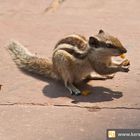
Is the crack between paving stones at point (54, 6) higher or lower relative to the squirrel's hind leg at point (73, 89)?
higher

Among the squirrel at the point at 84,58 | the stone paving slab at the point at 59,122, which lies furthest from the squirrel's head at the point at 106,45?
the stone paving slab at the point at 59,122

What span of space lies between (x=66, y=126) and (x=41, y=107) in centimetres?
39

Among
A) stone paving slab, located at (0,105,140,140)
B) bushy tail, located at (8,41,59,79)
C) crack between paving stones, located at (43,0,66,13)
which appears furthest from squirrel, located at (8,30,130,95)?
crack between paving stones, located at (43,0,66,13)

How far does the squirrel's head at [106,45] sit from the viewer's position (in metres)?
4.09

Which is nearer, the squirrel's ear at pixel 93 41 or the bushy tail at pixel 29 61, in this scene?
the squirrel's ear at pixel 93 41

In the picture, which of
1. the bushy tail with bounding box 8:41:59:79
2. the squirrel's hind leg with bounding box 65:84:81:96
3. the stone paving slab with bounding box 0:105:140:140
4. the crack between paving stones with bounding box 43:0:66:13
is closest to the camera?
the stone paving slab with bounding box 0:105:140:140

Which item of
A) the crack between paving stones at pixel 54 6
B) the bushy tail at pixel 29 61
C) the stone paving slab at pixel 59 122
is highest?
the crack between paving stones at pixel 54 6

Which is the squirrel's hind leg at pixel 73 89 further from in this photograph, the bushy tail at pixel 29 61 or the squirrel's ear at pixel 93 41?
the squirrel's ear at pixel 93 41

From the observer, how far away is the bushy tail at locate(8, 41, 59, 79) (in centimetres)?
456

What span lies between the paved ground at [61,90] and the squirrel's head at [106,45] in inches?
13.6

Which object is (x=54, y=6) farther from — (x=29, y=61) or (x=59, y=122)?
(x=59, y=122)

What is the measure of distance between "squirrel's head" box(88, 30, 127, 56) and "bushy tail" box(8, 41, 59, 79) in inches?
20.5

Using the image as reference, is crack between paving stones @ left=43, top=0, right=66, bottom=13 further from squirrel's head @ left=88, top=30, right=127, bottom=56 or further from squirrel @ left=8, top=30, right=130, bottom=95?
squirrel's head @ left=88, top=30, right=127, bottom=56

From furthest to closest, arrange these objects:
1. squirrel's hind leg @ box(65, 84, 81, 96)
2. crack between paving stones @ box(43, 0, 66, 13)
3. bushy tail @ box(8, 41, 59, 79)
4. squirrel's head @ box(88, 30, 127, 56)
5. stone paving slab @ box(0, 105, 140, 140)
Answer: crack between paving stones @ box(43, 0, 66, 13) < bushy tail @ box(8, 41, 59, 79) < squirrel's hind leg @ box(65, 84, 81, 96) < squirrel's head @ box(88, 30, 127, 56) < stone paving slab @ box(0, 105, 140, 140)
